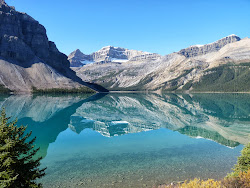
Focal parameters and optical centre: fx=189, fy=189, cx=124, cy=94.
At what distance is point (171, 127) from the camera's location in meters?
55.1

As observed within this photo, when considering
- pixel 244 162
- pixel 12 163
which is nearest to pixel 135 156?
pixel 244 162

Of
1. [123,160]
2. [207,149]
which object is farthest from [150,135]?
[123,160]

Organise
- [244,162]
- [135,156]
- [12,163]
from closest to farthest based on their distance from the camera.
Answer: [12,163]
[244,162]
[135,156]

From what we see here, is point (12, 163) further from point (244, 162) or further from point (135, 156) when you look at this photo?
point (135, 156)

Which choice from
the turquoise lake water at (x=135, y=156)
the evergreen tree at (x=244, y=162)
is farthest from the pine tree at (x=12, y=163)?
the evergreen tree at (x=244, y=162)

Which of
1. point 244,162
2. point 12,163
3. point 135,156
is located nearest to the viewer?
point 12,163

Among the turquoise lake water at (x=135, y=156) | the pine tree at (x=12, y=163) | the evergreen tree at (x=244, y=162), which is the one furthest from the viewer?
the turquoise lake water at (x=135, y=156)

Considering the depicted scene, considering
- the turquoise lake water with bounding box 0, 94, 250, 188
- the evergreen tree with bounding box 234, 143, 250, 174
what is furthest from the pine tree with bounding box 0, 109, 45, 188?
the evergreen tree with bounding box 234, 143, 250, 174

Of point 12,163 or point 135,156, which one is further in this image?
point 135,156

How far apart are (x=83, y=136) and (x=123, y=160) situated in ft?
62.6

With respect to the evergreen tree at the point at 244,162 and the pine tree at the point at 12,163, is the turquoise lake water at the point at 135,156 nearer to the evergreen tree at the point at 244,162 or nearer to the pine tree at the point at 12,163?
A: the evergreen tree at the point at 244,162

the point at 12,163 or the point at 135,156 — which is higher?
the point at 12,163

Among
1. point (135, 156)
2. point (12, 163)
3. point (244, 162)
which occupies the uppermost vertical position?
point (12, 163)

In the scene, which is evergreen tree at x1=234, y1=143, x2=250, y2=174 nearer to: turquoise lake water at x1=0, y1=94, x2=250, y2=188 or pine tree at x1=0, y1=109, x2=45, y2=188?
turquoise lake water at x1=0, y1=94, x2=250, y2=188
